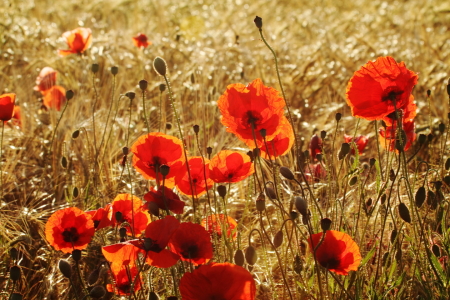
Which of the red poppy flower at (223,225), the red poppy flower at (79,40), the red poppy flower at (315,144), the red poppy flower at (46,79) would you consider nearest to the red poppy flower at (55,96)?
the red poppy flower at (46,79)

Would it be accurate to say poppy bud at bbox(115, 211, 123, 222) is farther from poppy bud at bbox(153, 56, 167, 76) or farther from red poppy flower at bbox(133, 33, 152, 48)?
red poppy flower at bbox(133, 33, 152, 48)

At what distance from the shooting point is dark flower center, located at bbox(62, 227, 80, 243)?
1.29 meters

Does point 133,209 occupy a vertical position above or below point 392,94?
below

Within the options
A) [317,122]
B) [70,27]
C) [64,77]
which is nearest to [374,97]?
[317,122]

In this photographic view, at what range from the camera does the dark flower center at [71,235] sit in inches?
50.9

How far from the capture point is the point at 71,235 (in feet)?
4.25

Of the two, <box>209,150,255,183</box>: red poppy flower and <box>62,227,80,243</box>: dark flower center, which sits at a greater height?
<box>209,150,255,183</box>: red poppy flower

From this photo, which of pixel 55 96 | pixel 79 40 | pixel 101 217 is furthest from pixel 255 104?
pixel 79 40

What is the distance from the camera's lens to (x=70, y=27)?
4527 millimetres

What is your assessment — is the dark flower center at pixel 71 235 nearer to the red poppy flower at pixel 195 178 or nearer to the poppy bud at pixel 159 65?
the red poppy flower at pixel 195 178

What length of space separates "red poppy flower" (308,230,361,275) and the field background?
0.61m

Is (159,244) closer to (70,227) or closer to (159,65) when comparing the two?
(70,227)

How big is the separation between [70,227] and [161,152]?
25 centimetres

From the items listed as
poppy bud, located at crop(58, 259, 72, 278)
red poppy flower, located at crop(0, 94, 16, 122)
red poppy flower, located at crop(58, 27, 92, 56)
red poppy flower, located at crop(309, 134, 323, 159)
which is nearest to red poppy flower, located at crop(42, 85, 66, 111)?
red poppy flower, located at crop(58, 27, 92, 56)
